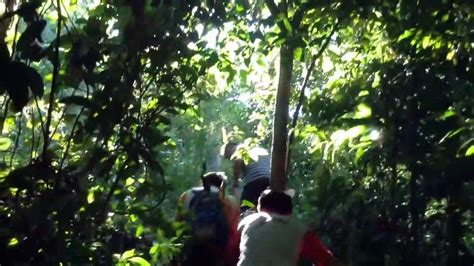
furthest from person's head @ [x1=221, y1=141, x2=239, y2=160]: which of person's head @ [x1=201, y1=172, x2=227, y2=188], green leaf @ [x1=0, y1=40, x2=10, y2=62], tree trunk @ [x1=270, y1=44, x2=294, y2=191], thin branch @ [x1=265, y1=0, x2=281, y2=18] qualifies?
green leaf @ [x1=0, y1=40, x2=10, y2=62]

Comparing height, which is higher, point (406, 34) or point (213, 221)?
point (406, 34)

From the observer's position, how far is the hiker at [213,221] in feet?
18.1

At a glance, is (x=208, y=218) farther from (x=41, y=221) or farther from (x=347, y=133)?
(x=41, y=221)

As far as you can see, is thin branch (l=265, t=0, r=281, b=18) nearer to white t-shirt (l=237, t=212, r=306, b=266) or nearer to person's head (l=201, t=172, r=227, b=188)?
white t-shirt (l=237, t=212, r=306, b=266)

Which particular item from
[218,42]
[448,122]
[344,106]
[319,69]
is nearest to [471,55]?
[448,122]

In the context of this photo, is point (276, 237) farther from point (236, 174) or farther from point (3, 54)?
point (236, 174)

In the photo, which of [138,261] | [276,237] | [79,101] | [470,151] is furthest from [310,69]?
[79,101]

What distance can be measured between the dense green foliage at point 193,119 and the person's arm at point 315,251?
0.05 m

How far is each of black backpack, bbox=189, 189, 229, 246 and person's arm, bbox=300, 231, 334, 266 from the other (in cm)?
115

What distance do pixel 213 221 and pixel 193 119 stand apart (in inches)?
44.0

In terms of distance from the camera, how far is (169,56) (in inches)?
139

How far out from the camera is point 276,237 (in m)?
4.72

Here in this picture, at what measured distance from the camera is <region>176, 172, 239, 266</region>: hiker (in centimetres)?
552

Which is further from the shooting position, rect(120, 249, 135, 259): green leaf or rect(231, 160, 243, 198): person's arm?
rect(231, 160, 243, 198): person's arm
